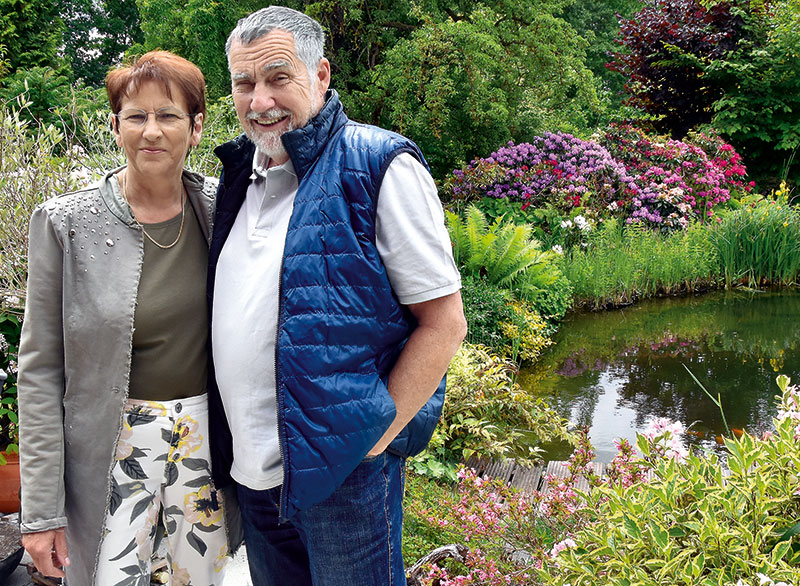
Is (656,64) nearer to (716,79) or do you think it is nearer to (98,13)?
(716,79)

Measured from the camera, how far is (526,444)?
4.50 meters

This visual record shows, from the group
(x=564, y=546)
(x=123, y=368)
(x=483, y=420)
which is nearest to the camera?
(x=123, y=368)

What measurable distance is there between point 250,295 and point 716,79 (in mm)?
14513

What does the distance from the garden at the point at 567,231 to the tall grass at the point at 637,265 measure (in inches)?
1.3

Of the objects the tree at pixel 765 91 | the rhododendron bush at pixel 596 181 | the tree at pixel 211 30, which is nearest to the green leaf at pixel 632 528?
the rhododendron bush at pixel 596 181

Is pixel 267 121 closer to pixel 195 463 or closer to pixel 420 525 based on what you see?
pixel 195 463

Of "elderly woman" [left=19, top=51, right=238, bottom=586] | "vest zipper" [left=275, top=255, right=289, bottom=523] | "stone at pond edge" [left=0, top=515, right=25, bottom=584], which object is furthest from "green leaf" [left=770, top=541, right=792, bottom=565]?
"stone at pond edge" [left=0, top=515, right=25, bottom=584]

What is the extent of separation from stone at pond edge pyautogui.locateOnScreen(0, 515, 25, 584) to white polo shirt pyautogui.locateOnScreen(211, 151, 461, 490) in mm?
1479

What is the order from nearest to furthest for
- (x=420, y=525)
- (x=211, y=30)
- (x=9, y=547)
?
(x=9, y=547) → (x=420, y=525) → (x=211, y=30)

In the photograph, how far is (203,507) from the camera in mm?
1843

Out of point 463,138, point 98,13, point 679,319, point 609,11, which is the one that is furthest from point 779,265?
point 98,13

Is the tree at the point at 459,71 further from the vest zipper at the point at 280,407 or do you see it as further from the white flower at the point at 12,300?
the vest zipper at the point at 280,407

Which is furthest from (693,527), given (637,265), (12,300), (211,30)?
(211,30)

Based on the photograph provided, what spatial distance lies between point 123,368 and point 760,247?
29.2ft
